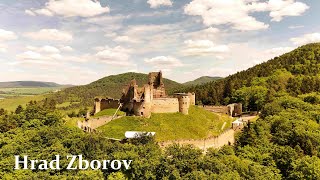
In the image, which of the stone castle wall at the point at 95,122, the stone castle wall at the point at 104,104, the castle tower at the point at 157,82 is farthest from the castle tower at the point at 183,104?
the stone castle wall at the point at 104,104

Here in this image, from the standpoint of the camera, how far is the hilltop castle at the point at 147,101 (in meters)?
67.8

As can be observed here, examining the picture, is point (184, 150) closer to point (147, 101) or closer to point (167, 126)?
point (167, 126)

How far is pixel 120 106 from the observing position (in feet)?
244

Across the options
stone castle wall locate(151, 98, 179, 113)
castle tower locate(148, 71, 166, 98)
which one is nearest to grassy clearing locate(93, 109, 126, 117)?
stone castle wall locate(151, 98, 179, 113)

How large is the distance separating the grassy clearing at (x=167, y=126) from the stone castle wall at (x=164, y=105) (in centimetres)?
114

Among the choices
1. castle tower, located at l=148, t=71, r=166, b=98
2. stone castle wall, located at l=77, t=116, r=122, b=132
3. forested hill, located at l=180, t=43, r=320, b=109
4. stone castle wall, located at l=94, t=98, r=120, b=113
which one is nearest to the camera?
stone castle wall, located at l=77, t=116, r=122, b=132

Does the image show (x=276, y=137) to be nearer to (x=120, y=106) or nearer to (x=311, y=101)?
(x=120, y=106)

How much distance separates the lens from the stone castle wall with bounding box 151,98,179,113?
228 ft

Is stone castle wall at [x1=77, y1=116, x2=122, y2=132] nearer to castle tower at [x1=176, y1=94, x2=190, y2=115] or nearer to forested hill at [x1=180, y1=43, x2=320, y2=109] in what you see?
castle tower at [x1=176, y1=94, x2=190, y2=115]

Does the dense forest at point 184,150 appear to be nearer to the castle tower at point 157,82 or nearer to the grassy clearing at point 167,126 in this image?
the grassy clearing at point 167,126

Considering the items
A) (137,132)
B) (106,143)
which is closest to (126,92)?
(137,132)

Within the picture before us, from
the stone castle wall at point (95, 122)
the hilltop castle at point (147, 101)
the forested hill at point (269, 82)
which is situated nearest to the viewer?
the hilltop castle at point (147, 101)

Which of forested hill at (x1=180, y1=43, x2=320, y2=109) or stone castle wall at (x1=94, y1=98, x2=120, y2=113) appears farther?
forested hill at (x1=180, y1=43, x2=320, y2=109)

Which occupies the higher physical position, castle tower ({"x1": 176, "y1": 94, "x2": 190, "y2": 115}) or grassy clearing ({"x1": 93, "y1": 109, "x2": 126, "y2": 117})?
castle tower ({"x1": 176, "y1": 94, "x2": 190, "y2": 115})
